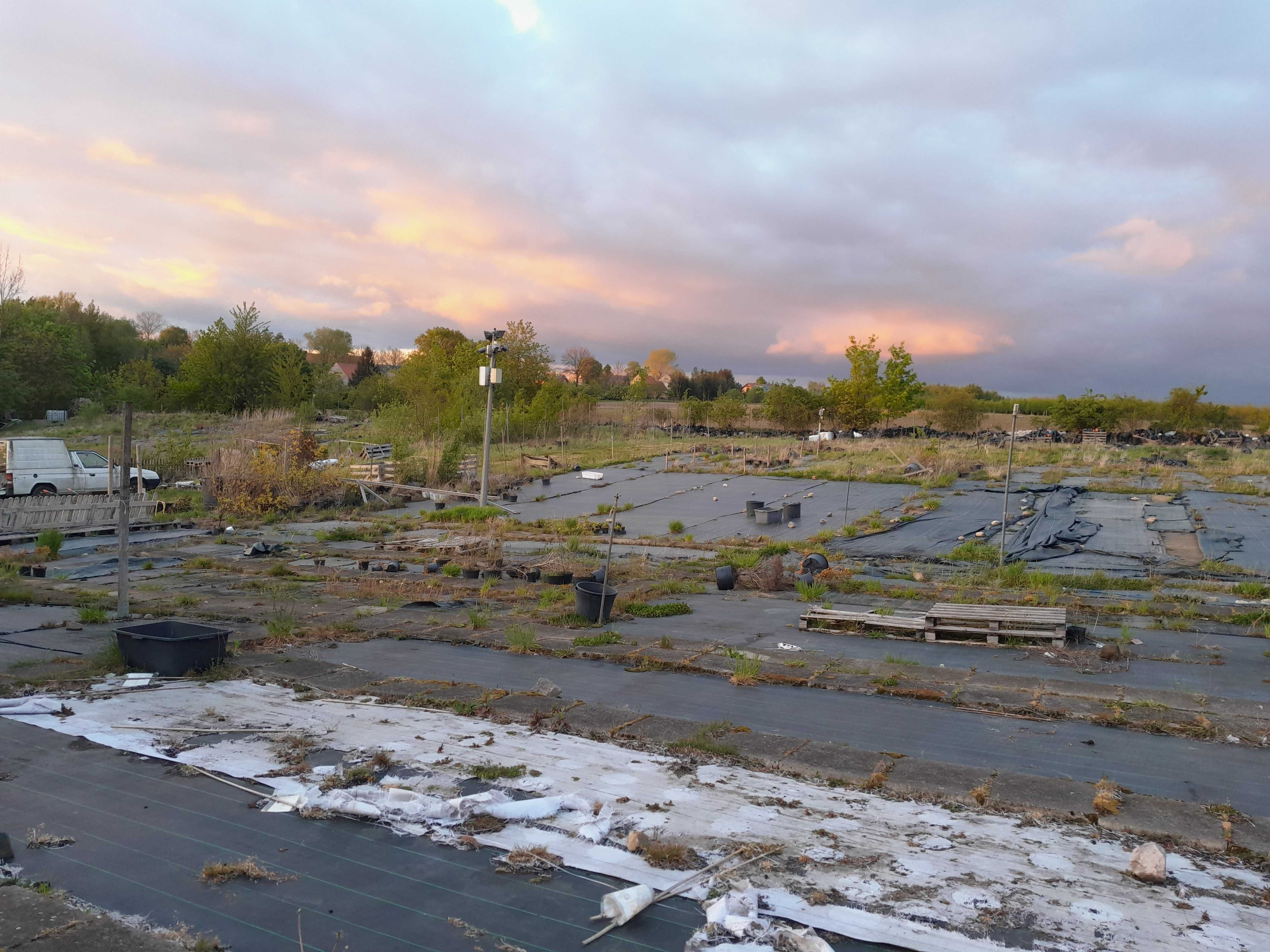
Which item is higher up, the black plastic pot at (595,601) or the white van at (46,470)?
the white van at (46,470)

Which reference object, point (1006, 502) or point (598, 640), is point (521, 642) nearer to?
point (598, 640)

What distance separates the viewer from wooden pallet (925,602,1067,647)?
9.25 m

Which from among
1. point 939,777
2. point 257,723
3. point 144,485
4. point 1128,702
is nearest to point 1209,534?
point 1128,702

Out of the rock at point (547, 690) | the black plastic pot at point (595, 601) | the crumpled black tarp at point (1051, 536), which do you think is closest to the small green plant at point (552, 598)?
the black plastic pot at point (595, 601)

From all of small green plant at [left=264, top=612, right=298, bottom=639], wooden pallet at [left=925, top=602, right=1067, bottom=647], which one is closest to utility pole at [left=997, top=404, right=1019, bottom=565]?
wooden pallet at [left=925, top=602, right=1067, bottom=647]

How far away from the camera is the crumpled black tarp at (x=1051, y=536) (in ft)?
52.5

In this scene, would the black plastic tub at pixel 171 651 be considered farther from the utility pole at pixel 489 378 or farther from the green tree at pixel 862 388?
the green tree at pixel 862 388

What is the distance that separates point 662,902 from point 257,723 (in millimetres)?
3667

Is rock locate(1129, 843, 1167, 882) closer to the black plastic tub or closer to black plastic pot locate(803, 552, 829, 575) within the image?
the black plastic tub

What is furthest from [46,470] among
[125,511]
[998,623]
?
[998,623]

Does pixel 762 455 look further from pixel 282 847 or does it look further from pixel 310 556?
pixel 282 847

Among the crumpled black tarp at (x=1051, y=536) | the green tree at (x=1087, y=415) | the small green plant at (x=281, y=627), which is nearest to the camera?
the small green plant at (x=281, y=627)

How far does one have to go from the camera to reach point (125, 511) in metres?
8.58

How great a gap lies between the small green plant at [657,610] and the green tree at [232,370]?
40.0 meters
